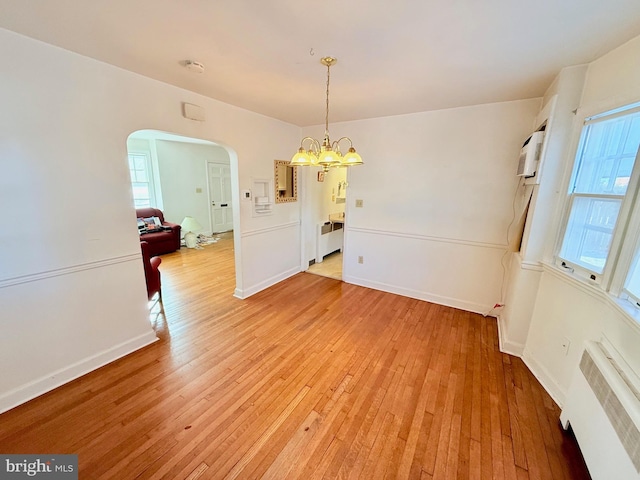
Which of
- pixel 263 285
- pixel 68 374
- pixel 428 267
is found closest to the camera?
pixel 68 374

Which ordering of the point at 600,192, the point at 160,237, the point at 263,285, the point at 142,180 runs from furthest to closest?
the point at 142,180 → the point at 160,237 → the point at 263,285 → the point at 600,192

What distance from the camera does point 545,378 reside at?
2113 mm

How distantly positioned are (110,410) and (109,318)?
81 centimetres

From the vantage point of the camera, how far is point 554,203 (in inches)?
85.1

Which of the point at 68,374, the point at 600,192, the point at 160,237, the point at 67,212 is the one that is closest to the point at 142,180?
the point at 160,237

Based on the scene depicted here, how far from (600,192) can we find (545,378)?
1.56 m

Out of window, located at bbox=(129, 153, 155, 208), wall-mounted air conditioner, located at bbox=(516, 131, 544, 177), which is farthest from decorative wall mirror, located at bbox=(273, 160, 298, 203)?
window, located at bbox=(129, 153, 155, 208)

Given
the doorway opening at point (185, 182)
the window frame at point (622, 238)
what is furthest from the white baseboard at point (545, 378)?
the doorway opening at point (185, 182)

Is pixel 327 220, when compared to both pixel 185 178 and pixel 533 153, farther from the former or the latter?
pixel 185 178

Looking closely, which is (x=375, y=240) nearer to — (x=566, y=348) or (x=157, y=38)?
(x=566, y=348)

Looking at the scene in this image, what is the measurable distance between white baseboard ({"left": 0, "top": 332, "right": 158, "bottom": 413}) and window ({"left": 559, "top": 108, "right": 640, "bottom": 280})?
3904 mm

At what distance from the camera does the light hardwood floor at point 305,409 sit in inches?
59.0

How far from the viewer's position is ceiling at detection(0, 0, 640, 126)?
4.42 feet

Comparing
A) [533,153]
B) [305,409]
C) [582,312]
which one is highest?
[533,153]
